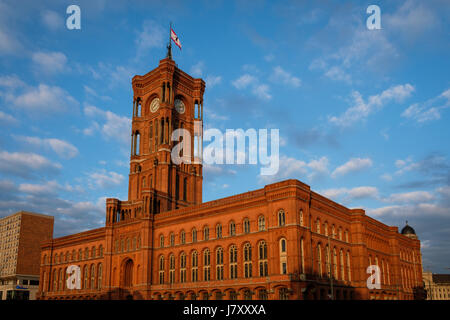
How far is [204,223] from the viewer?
68.4 m

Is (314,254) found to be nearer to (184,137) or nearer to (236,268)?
(236,268)

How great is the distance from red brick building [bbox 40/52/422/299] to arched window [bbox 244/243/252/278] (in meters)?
0.15

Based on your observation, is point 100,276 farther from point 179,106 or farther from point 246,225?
point 179,106

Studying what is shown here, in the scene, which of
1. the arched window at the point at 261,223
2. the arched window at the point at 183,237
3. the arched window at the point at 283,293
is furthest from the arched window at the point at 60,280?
the arched window at the point at 283,293

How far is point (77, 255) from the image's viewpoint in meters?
93.0

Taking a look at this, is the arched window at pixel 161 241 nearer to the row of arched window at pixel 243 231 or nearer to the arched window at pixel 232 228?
the row of arched window at pixel 243 231

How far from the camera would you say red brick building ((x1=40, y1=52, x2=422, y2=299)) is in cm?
5803

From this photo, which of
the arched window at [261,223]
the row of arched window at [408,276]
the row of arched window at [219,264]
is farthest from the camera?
the row of arched window at [408,276]

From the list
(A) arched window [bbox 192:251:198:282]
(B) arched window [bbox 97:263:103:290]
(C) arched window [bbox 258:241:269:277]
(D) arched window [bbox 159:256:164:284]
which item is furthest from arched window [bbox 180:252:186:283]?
(B) arched window [bbox 97:263:103:290]

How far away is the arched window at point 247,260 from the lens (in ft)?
200

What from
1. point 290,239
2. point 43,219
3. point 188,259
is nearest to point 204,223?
point 188,259

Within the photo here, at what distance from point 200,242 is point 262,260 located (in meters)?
12.5

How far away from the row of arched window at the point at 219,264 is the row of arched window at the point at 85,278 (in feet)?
62.7
